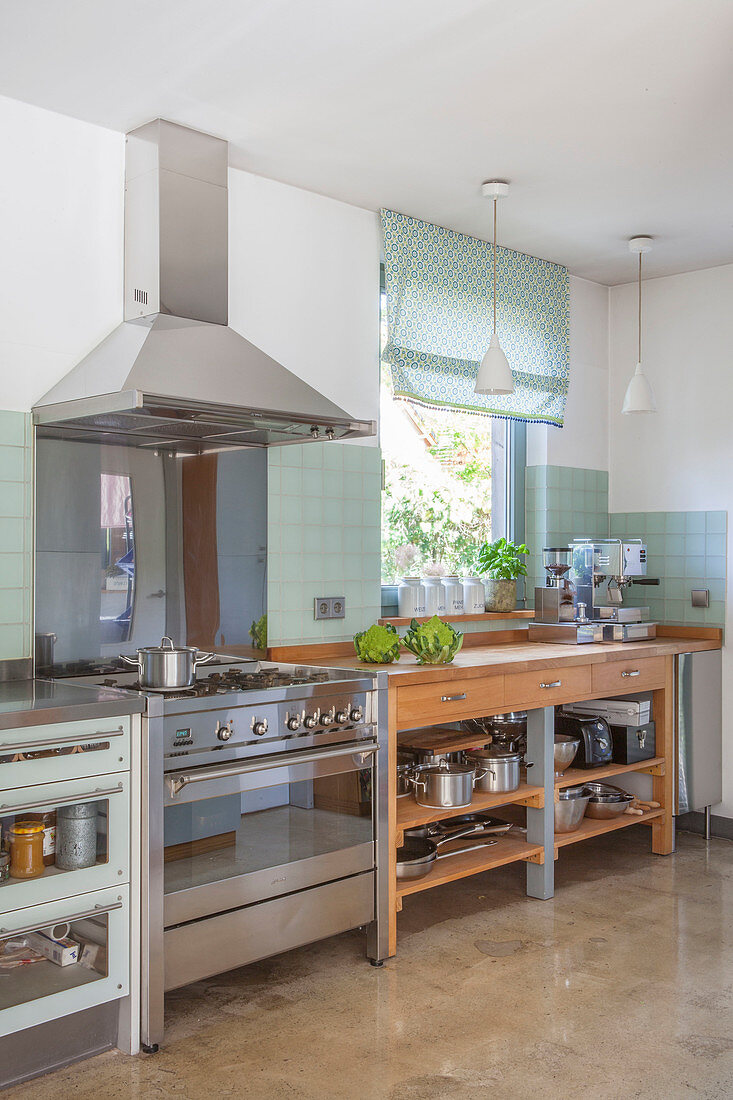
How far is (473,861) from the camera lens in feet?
10.9

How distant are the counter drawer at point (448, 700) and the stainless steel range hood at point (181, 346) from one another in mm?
843

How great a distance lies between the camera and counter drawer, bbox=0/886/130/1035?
7.22 feet

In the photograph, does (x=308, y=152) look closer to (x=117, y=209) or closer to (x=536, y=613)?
(x=117, y=209)

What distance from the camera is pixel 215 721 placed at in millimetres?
2520

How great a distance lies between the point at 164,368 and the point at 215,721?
3.22 ft

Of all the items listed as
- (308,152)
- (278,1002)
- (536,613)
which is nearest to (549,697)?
(536,613)

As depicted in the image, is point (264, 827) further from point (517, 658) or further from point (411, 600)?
point (411, 600)

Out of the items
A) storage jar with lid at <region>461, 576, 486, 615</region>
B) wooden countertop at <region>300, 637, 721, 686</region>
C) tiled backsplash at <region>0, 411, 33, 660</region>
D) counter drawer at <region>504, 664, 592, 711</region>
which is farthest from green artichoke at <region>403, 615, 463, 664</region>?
tiled backsplash at <region>0, 411, 33, 660</region>

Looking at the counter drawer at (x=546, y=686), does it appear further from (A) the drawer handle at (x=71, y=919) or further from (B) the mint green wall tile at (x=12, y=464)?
(B) the mint green wall tile at (x=12, y=464)

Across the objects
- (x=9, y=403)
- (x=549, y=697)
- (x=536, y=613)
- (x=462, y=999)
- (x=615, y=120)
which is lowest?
(x=462, y=999)

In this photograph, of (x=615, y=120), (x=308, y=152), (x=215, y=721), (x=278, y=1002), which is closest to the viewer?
(x=215, y=721)

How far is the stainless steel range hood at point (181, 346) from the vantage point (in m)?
2.75

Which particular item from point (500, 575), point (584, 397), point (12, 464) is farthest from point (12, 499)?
point (584, 397)

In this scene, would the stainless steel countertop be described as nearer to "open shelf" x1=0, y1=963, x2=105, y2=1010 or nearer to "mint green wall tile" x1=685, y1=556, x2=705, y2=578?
"open shelf" x1=0, y1=963, x2=105, y2=1010
